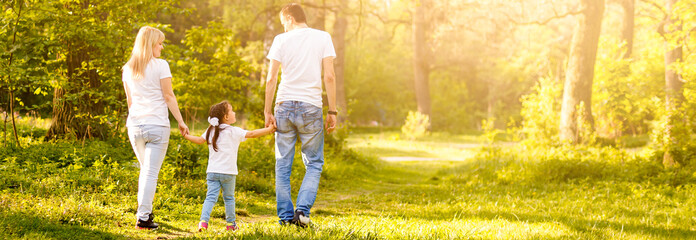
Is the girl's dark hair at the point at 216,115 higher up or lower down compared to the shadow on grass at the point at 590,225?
higher up

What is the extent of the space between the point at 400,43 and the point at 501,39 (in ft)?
29.6

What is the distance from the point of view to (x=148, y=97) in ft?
18.1

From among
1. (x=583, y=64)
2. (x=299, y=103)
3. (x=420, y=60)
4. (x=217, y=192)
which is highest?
(x=420, y=60)

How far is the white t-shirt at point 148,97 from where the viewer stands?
549cm

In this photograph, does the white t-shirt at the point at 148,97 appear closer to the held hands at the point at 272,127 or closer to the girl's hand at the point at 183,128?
the girl's hand at the point at 183,128

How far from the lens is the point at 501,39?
52.8 metres

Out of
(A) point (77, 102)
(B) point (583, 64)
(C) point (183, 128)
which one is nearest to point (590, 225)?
(C) point (183, 128)

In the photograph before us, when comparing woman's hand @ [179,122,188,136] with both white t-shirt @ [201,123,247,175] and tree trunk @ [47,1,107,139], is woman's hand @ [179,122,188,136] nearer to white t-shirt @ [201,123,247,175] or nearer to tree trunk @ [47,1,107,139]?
white t-shirt @ [201,123,247,175]

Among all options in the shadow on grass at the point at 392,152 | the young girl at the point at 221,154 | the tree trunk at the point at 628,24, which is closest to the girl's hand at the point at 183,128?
the young girl at the point at 221,154

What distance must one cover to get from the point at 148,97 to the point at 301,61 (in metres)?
1.47

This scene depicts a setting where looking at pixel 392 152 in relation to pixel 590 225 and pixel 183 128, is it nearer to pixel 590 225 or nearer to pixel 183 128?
pixel 590 225

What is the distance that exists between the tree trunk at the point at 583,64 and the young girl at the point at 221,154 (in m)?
11.7

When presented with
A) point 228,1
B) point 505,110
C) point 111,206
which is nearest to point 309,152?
point 111,206

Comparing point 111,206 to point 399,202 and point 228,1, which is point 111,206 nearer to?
point 399,202
